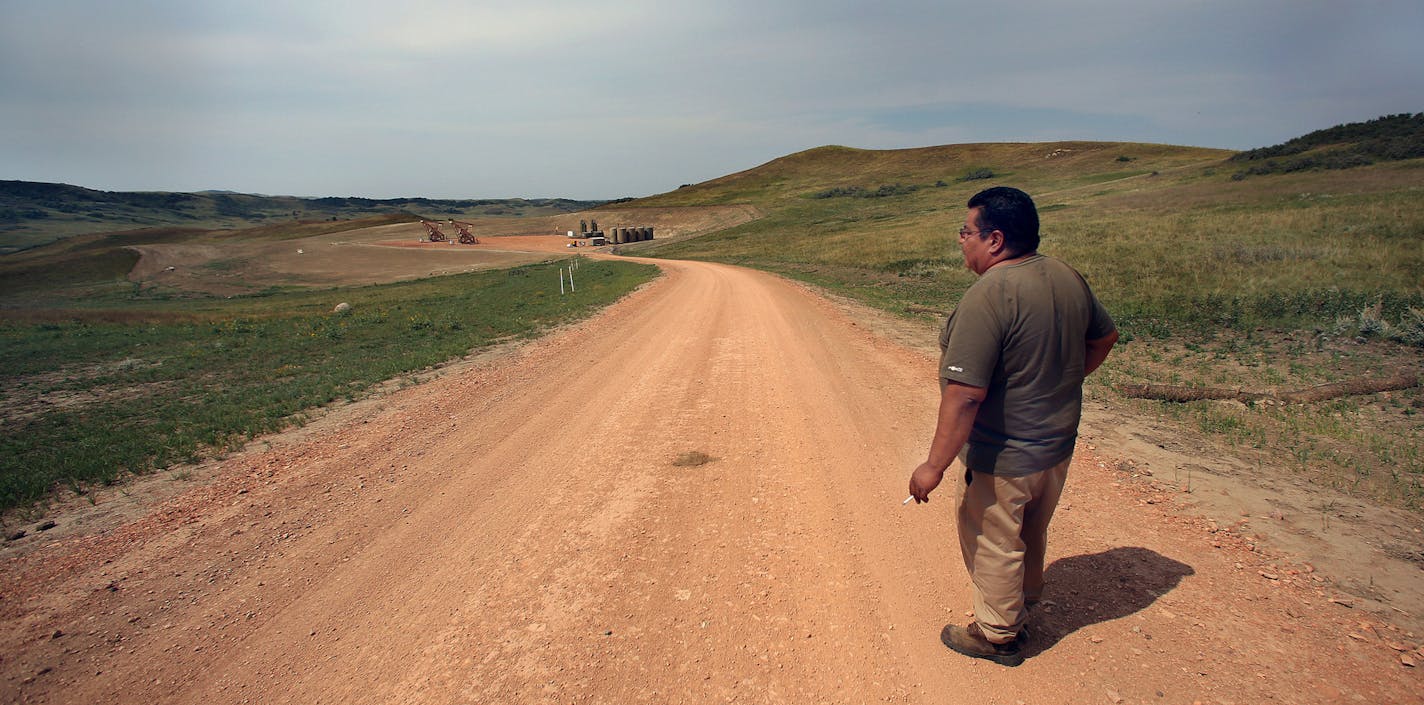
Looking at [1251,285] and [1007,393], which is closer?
[1007,393]

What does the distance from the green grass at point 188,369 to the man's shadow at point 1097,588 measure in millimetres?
8986

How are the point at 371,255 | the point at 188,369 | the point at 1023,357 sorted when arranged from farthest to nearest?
the point at 371,255 → the point at 188,369 → the point at 1023,357

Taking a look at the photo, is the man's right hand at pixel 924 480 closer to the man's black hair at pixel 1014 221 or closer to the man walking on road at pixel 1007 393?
the man walking on road at pixel 1007 393

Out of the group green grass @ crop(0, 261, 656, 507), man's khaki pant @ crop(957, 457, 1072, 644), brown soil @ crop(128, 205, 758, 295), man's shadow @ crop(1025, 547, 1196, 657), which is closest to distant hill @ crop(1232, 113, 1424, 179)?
green grass @ crop(0, 261, 656, 507)

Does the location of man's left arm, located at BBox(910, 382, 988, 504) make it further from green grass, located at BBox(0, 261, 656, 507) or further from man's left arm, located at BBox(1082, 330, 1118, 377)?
green grass, located at BBox(0, 261, 656, 507)

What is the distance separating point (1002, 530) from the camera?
3.20 meters

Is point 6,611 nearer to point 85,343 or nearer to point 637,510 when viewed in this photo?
point 637,510

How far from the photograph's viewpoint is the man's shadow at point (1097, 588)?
3.62m

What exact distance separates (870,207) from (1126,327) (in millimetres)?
64513

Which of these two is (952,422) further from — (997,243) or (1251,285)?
(1251,285)

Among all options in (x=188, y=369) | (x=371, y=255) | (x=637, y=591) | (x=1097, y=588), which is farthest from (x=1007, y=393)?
(x=371, y=255)

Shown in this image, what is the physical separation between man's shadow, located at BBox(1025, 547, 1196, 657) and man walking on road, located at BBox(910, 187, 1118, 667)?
0.39 metres

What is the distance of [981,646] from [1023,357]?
1621 mm

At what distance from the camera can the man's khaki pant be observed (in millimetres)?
3160
